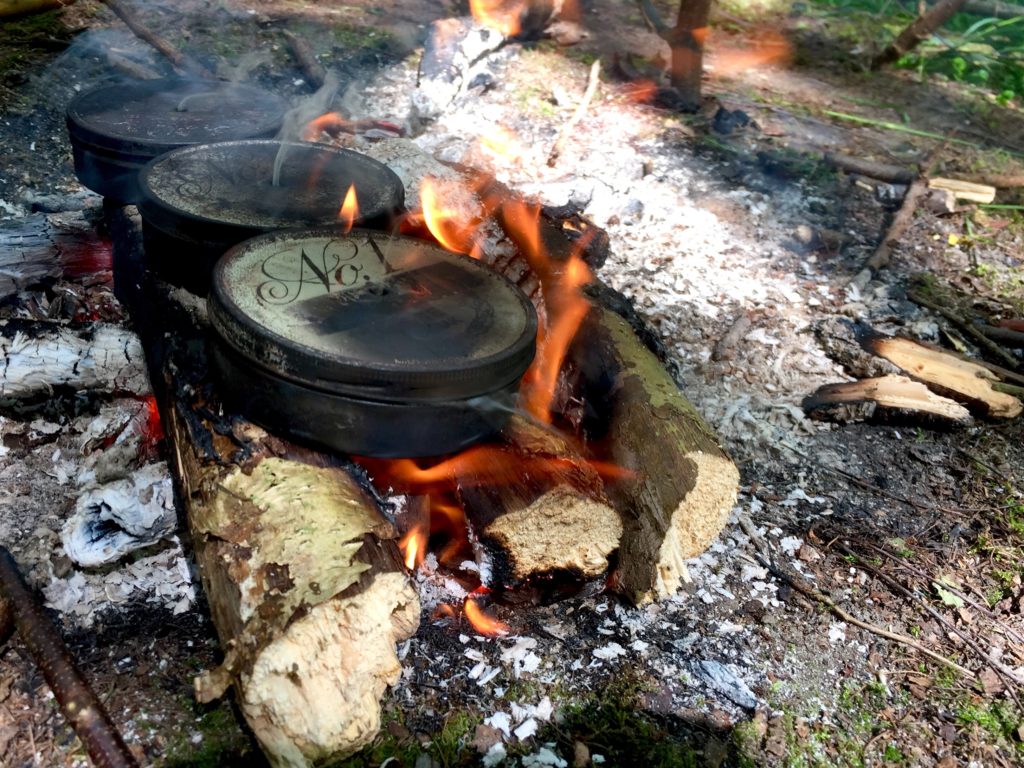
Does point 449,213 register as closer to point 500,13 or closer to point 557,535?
point 557,535

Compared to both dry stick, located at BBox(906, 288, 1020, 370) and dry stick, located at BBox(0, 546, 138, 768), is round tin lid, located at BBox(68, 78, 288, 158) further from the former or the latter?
dry stick, located at BBox(906, 288, 1020, 370)

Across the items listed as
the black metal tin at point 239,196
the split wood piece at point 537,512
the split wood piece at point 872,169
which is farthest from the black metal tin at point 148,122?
the split wood piece at point 872,169

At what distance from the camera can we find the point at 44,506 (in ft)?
11.7

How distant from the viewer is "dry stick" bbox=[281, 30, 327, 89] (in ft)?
25.1

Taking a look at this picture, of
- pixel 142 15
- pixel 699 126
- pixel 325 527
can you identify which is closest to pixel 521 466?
pixel 325 527

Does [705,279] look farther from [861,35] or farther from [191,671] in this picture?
[861,35]

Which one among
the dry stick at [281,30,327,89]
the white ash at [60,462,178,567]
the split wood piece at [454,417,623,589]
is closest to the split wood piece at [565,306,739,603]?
the split wood piece at [454,417,623,589]

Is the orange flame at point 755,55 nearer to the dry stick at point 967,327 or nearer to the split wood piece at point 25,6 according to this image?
the dry stick at point 967,327

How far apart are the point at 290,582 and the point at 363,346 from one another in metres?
0.87

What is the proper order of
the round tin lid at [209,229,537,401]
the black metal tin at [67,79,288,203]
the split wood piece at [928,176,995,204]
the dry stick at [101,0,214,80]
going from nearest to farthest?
the round tin lid at [209,229,537,401] → the black metal tin at [67,79,288,203] → the dry stick at [101,0,214,80] → the split wood piece at [928,176,995,204]

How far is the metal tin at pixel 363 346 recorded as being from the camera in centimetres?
285

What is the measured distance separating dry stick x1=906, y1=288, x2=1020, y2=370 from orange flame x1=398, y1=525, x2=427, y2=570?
422 centimetres

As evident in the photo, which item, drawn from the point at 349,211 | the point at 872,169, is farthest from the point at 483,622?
the point at 872,169

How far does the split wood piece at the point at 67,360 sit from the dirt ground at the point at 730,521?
14 centimetres
